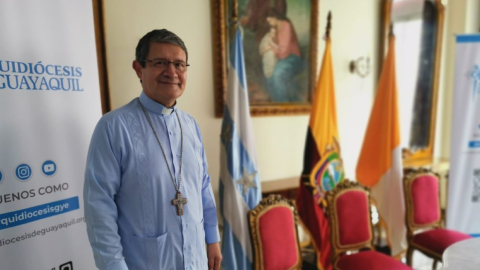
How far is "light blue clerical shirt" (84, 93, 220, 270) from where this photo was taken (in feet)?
3.42

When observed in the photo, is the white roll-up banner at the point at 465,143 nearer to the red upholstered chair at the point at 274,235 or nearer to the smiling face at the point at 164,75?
the red upholstered chair at the point at 274,235

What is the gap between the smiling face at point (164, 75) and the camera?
1.13m

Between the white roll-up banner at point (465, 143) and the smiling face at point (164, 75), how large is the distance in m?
2.61

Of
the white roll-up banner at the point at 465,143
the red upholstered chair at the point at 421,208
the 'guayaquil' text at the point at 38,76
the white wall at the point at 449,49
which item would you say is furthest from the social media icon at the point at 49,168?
the white wall at the point at 449,49

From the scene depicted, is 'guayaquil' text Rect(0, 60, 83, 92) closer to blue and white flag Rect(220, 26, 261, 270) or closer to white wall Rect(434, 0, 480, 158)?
blue and white flag Rect(220, 26, 261, 270)

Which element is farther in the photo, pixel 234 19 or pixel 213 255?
pixel 234 19

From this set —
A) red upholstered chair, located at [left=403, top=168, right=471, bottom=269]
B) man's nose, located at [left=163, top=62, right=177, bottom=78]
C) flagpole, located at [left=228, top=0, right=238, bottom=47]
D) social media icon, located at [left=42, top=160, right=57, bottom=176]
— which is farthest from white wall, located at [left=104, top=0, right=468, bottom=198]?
man's nose, located at [left=163, top=62, right=177, bottom=78]

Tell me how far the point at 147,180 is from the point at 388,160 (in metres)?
2.30

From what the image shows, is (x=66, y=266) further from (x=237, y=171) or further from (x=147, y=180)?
(x=237, y=171)

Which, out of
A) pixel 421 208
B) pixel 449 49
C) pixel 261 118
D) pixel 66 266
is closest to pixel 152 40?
pixel 66 266

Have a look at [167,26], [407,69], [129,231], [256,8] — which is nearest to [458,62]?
[407,69]

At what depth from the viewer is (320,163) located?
2500 mm

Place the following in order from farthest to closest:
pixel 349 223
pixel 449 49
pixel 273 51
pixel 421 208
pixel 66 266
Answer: pixel 449 49 → pixel 273 51 → pixel 421 208 → pixel 349 223 → pixel 66 266

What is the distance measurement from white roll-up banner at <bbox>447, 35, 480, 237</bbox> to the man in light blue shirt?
2.56 meters
